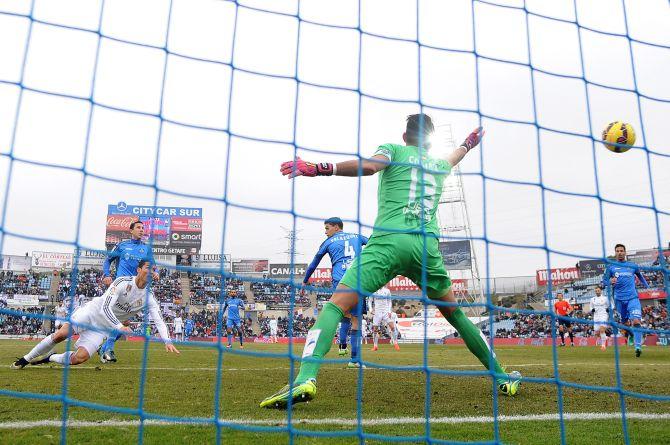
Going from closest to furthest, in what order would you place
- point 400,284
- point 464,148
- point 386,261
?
point 386,261, point 464,148, point 400,284

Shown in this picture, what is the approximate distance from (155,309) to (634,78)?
5.52 m

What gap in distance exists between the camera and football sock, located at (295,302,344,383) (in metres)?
3.74

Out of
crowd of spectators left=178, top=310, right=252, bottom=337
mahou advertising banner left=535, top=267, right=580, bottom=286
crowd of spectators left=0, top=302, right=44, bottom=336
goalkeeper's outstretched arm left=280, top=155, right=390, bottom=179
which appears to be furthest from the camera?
mahou advertising banner left=535, top=267, right=580, bottom=286

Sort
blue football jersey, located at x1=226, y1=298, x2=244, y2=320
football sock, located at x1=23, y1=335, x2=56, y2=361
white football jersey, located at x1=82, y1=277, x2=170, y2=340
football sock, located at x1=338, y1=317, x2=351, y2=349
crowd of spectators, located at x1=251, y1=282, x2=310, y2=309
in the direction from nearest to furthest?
white football jersey, located at x1=82, y1=277, x2=170, y2=340 < football sock, located at x1=23, y1=335, x2=56, y2=361 < football sock, located at x1=338, y1=317, x2=351, y2=349 < blue football jersey, located at x1=226, y1=298, x2=244, y2=320 < crowd of spectators, located at x1=251, y1=282, x2=310, y2=309

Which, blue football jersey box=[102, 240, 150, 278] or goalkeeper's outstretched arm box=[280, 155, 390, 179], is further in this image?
blue football jersey box=[102, 240, 150, 278]

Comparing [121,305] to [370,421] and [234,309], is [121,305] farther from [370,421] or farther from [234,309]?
[234,309]

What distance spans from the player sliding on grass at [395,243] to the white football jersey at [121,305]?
3291 mm

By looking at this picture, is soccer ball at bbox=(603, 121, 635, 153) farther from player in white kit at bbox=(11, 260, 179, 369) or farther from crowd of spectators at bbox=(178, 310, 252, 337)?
crowd of spectators at bbox=(178, 310, 252, 337)

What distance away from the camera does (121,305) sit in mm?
7188

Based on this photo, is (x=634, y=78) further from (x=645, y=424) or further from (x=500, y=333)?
(x=500, y=333)

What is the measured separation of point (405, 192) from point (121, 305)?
4532 mm

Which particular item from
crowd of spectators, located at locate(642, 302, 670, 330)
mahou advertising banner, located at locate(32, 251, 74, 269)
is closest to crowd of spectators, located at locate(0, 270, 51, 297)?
mahou advertising banner, located at locate(32, 251, 74, 269)

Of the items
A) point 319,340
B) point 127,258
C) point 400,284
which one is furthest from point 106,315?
point 400,284

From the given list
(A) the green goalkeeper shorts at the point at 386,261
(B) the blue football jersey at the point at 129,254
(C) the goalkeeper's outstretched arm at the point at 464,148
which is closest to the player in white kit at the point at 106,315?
(B) the blue football jersey at the point at 129,254
